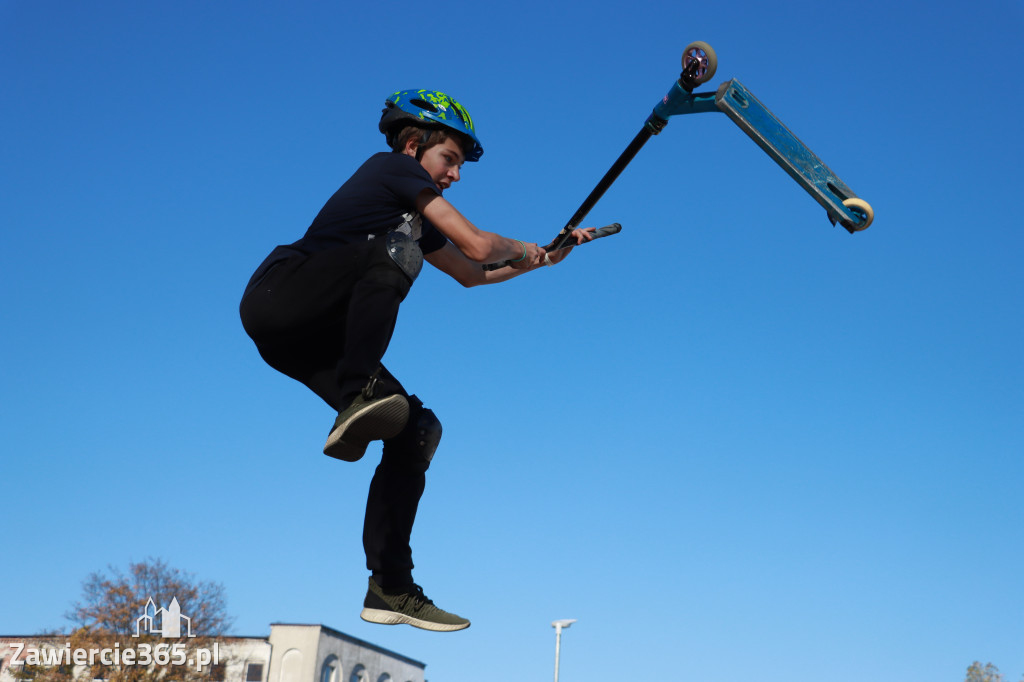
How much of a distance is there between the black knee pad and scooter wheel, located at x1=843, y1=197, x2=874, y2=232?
270 centimetres

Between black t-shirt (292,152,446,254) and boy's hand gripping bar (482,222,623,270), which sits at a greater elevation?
boy's hand gripping bar (482,222,623,270)

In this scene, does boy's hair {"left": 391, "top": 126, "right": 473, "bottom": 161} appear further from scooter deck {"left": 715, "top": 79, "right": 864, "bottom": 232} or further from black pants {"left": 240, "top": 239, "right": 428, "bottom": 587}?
scooter deck {"left": 715, "top": 79, "right": 864, "bottom": 232}

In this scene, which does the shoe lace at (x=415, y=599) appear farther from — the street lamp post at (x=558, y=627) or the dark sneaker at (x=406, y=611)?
the street lamp post at (x=558, y=627)

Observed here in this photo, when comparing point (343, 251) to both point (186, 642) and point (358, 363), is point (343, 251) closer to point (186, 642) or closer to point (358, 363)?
point (358, 363)

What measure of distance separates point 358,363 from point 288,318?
522 millimetres

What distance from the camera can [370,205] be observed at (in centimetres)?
481

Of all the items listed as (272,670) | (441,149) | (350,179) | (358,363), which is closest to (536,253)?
(441,149)

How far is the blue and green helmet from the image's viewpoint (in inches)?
206

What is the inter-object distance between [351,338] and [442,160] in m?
1.34

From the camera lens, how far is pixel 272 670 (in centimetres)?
5534

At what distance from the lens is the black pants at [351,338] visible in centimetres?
458

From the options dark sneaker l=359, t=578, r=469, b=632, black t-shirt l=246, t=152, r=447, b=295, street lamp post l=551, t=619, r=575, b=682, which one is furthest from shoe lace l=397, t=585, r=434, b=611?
street lamp post l=551, t=619, r=575, b=682

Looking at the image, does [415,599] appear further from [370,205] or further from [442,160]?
[442,160]

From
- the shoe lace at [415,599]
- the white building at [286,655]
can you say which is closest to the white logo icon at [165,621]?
the white building at [286,655]
